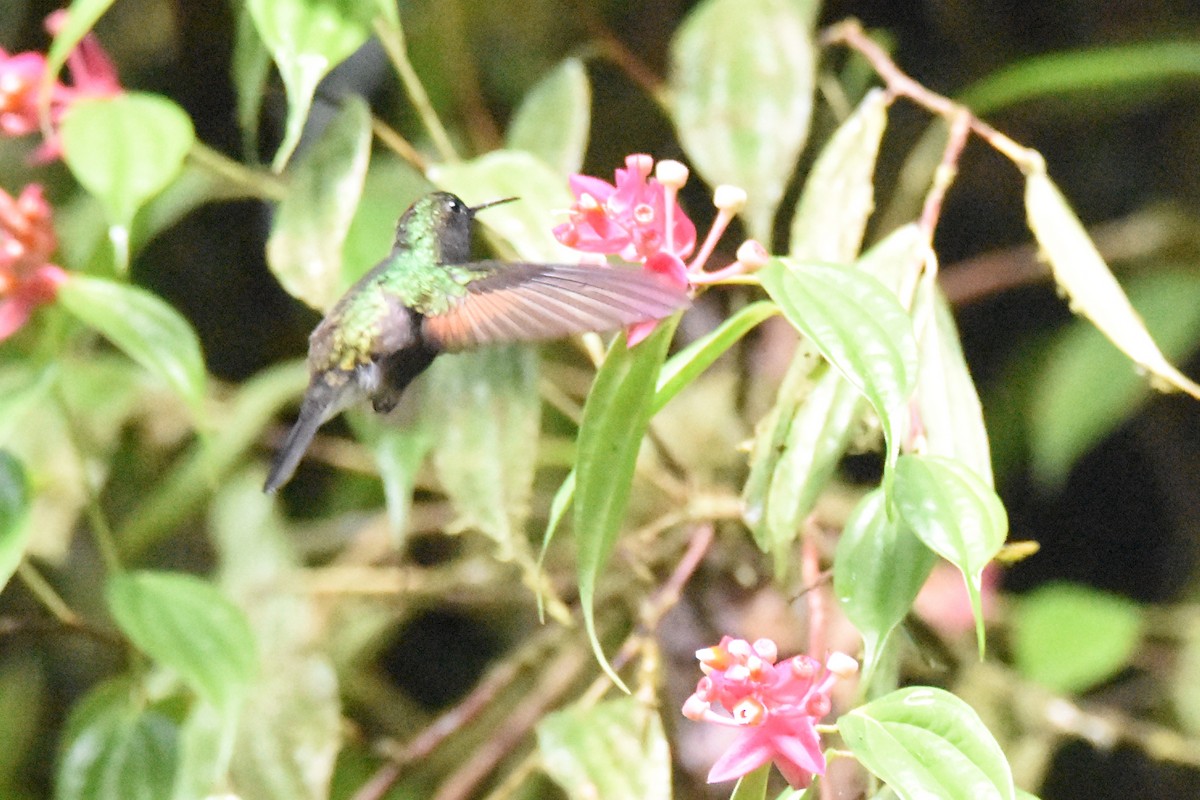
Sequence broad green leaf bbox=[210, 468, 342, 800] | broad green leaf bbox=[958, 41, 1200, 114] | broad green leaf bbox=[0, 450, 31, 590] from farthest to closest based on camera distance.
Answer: broad green leaf bbox=[958, 41, 1200, 114] < broad green leaf bbox=[210, 468, 342, 800] < broad green leaf bbox=[0, 450, 31, 590]

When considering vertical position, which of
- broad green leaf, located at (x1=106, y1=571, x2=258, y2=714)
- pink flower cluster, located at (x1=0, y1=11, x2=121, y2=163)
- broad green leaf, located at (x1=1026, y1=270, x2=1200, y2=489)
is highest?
pink flower cluster, located at (x1=0, y1=11, x2=121, y2=163)

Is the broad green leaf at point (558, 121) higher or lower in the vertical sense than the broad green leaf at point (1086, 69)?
higher

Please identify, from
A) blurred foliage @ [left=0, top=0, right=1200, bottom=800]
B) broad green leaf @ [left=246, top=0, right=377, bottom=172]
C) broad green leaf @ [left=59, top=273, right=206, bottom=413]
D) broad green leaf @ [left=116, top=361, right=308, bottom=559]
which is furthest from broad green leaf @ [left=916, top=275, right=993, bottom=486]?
broad green leaf @ [left=116, top=361, right=308, bottom=559]

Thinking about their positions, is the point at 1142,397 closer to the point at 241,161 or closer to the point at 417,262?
the point at 417,262

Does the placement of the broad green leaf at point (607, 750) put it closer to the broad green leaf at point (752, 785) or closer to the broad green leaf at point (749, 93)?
the broad green leaf at point (752, 785)

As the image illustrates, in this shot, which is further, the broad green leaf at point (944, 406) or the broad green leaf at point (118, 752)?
the broad green leaf at point (118, 752)

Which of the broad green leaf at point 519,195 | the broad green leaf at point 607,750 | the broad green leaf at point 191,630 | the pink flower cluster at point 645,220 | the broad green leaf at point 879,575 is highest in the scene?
the pink flower cluster at point 645,220

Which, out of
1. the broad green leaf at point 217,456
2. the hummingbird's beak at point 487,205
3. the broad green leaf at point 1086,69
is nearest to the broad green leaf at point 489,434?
the hummingbird's beak at point 487,205

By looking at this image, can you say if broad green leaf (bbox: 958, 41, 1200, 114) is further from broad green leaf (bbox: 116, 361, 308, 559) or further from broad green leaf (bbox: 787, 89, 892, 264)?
broad green leaf (bbox: 116, 361, 308, 559)
